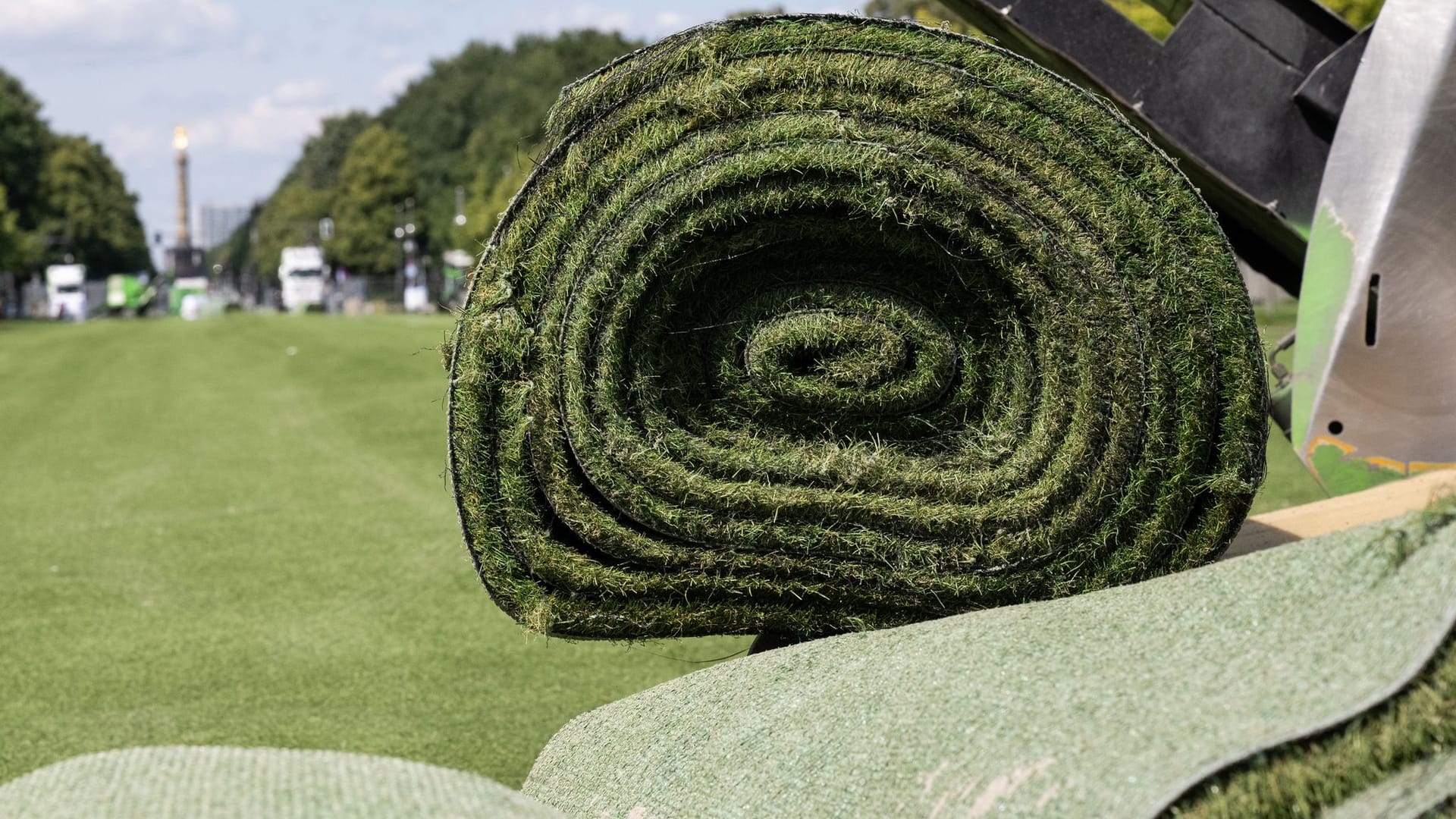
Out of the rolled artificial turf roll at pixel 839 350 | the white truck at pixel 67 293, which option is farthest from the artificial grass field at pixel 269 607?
the white truck at pixel 67 293

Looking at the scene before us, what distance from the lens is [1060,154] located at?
3.03m

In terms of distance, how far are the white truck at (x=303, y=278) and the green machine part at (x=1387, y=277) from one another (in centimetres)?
6881

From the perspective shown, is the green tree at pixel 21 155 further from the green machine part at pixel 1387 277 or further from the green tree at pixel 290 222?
the green machine part at pixel 1387 277

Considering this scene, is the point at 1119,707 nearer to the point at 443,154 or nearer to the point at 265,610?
the point at 265,610

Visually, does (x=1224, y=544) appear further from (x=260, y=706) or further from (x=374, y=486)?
(x=374, y=486)

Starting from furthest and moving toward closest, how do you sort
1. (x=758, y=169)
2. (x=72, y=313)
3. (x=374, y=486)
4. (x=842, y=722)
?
(x=72, y=313) < (x=374, y=486) < (x=758, y=169) < (x=842, y=722)

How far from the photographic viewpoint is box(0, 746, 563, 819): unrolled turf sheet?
78.4 inches

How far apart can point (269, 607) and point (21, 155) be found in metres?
75.4

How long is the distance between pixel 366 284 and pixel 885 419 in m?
82.7

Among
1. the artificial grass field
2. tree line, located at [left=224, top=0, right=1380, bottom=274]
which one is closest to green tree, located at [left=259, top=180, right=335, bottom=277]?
tree line, located at [left=224, top=0, right=1380, bottom=274]

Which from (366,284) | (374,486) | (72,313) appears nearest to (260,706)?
(374,486)

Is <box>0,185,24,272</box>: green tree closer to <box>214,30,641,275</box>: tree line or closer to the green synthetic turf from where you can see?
<box>214,30,641,275</box>: tree line

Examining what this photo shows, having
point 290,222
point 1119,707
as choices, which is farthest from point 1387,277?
point 290,222

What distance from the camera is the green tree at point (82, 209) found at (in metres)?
86.1
